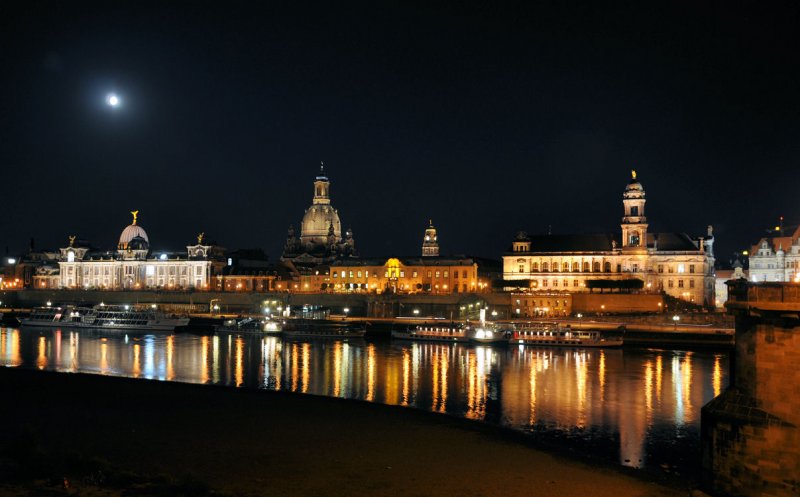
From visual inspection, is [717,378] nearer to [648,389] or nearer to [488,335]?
[648,389]

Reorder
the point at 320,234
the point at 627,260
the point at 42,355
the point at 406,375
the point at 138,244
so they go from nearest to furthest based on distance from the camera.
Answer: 1. the point at 406,375
2. the point at 42,355
3. the point at 627,260
4. the point at 138,244
5. the point at 320,234

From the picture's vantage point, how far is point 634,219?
Answer: 92.9 metres

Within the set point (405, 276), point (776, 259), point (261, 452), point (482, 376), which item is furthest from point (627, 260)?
point (261, 452)

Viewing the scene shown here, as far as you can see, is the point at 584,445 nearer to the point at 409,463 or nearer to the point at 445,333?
the point at 409,463

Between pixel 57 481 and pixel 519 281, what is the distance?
81777 mm

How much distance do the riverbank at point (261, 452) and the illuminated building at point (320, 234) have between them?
108277mm

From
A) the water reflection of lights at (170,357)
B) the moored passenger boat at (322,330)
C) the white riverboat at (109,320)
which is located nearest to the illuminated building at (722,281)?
the moored passenger boat at (322,330)

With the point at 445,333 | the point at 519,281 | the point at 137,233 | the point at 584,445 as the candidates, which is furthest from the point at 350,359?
the point at 137,233

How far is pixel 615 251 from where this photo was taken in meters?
94.9

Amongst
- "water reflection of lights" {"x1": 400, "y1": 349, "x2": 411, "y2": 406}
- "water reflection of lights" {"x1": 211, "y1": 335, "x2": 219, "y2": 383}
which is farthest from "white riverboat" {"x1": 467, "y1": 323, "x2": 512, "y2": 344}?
"water reflection of lights" {"x1": 211, "y1": 335, "x2": 219, "y2": 383}

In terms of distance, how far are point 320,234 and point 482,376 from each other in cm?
10447

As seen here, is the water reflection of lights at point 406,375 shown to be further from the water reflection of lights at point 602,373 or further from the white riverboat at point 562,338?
the white riverboat at point 562,338

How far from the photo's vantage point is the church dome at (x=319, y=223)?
5846 inches

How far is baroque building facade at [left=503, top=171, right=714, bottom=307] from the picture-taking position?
9119 centimetres
